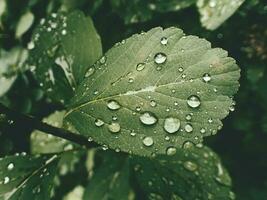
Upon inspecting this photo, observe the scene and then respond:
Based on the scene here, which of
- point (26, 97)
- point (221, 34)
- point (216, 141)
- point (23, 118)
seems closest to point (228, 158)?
point (216, 141)

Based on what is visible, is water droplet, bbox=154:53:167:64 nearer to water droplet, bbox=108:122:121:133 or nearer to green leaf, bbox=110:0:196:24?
water droplet, bbox=108:122:121:133

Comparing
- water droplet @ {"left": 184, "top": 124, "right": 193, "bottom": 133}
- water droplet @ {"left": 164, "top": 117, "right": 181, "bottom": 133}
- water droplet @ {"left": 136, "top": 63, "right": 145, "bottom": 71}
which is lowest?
water droplet @ {"left": 184, "top": 124, "right": 193, "bottom": 133}

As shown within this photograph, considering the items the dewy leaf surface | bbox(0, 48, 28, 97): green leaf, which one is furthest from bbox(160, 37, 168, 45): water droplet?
bbox(0, 48, 28, 97): green leaf

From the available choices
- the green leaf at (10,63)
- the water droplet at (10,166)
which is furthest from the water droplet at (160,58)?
the green leaf at (10,63)

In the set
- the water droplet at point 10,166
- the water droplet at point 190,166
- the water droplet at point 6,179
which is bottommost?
the water droplet at point 190,166

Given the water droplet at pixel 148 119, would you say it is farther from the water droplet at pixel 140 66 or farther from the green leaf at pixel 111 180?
the green leaf at pixel 111 180

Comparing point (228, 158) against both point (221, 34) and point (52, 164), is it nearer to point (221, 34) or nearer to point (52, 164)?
point (221, 34)
